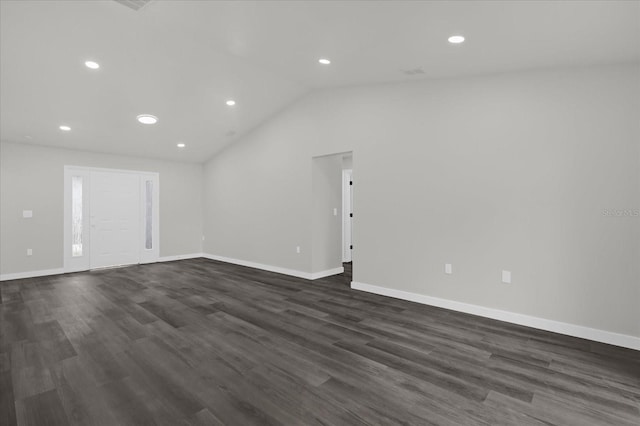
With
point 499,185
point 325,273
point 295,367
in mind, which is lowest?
point 295,367

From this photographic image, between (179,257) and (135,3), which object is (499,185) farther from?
(179,257)

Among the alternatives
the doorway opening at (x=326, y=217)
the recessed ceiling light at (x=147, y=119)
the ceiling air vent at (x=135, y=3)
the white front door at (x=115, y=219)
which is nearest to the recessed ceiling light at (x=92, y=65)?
the ceiling air vent at (x=135, y=3)

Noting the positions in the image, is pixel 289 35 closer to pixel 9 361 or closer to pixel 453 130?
pixel 453 130

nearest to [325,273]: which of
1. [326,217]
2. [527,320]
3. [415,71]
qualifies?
[326,217]

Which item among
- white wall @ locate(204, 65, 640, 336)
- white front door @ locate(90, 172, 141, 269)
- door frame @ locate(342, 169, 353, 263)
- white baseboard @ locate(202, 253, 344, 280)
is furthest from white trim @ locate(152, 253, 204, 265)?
white wall @ locate(204, 65, 640, 336)

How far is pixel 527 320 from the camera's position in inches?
135

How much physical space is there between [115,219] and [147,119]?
9.00 feet

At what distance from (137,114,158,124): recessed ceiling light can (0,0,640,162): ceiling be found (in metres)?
0.18

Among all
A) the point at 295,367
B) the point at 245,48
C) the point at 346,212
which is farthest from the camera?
the point at 346,212

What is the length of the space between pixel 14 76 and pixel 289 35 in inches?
139

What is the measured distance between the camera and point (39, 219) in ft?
19.7

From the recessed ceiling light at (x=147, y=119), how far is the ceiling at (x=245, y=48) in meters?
0.18

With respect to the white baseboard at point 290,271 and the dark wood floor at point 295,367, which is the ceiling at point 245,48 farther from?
the white baseboard at point 290,271

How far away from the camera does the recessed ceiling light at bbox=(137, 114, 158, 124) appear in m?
5.45
